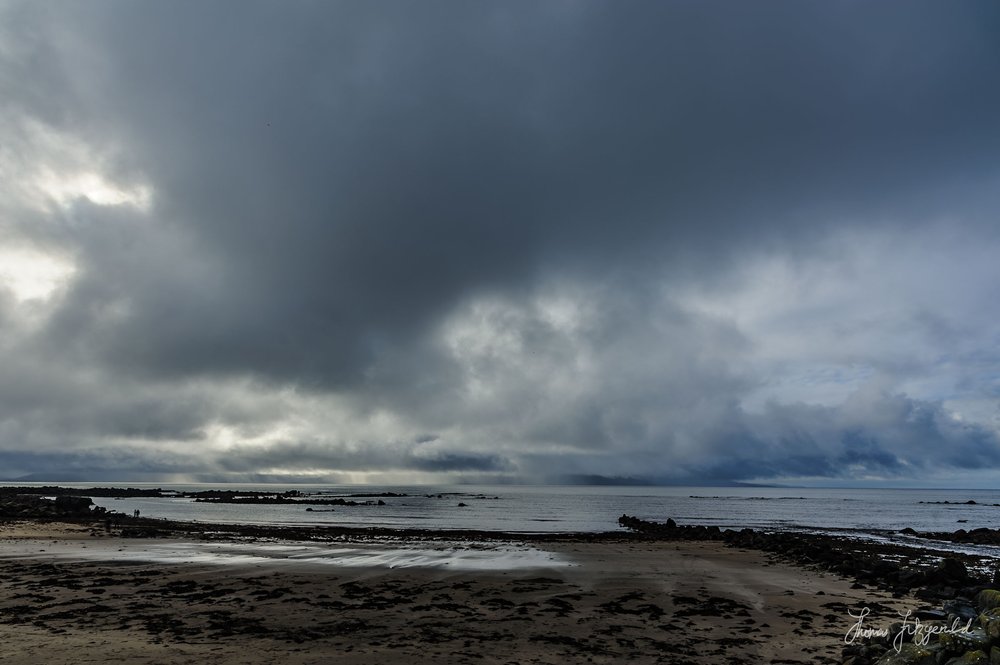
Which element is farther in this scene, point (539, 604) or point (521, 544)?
point (521, 544)

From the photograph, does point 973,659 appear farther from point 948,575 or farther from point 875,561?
point 875,561

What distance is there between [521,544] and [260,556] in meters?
17.8

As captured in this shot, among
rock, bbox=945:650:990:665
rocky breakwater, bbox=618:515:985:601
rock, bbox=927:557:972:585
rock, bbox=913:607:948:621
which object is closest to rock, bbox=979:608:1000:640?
rock, bbox=945:650:990:665

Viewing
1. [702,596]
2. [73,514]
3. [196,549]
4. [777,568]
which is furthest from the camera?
[73,514]

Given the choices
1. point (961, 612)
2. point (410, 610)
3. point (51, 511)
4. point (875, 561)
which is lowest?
point (51, 511)

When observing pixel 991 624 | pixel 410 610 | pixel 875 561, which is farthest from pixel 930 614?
pixel 875 561

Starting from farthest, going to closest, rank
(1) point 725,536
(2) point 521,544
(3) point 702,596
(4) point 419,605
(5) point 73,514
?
(5) point 73,514, (1) point 725,536, (2) point 521,544, (3) point 702,596, (4) point 419,605

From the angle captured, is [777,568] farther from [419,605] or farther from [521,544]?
[419,605]

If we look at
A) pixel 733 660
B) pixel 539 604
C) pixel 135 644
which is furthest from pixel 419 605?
pixel 733 660

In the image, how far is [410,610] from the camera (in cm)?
1520

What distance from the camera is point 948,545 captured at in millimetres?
44375

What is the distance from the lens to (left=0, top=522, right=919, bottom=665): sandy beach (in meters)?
11.2

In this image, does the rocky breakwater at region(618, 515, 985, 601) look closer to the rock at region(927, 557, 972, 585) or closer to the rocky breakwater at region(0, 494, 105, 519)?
the rock at region(927, 557, 972, 585)

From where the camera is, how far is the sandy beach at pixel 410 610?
11.2 m
